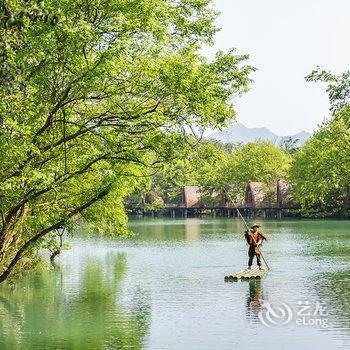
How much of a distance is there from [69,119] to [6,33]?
842cm

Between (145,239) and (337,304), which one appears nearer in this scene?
(337,304)

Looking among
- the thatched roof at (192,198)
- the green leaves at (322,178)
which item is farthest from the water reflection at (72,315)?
the thatched roof at (192,198)

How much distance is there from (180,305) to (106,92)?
1030 centimetres

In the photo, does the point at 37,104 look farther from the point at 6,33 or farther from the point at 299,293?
the point at 299,293

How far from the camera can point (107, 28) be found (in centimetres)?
1386

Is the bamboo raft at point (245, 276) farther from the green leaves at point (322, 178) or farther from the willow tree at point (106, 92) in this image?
the green leaves at point (322, 178)

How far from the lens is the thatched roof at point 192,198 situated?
5049 inches

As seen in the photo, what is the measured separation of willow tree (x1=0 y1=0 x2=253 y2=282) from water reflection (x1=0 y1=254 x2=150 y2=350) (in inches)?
119

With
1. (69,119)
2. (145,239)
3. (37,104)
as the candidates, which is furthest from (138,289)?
(145,239)

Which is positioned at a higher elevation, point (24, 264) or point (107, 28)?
point (107, 28)

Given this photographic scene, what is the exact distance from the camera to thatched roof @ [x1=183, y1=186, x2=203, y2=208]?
128250mm

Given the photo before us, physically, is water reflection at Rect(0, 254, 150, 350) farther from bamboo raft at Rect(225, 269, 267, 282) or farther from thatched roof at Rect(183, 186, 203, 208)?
thatched roof at Rect(183, 186, 203, 208)

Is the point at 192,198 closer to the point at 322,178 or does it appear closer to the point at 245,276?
the point at 322,178

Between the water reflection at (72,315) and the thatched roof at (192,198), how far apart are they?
314 feet
